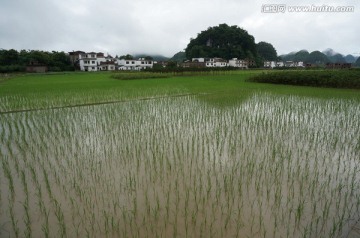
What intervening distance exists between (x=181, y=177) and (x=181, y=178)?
1.3 inches

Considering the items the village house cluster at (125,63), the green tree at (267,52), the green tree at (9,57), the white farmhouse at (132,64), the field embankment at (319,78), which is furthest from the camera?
the green tree at (267,52)

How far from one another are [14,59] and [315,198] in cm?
5668

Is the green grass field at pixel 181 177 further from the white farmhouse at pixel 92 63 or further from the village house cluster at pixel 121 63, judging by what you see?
the white farmhouse at pixel 92 63

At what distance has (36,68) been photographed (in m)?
43.6

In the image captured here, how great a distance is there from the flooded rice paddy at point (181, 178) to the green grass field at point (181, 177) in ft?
0.05

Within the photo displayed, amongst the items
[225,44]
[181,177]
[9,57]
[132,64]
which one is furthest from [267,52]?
[181,177]

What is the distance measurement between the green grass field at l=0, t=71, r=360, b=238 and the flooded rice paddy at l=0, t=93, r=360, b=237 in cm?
2

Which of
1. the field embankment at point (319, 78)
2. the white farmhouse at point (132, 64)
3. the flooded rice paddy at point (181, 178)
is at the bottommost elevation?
the flooded rice paddy at point (181, 178)

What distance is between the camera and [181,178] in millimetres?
3938

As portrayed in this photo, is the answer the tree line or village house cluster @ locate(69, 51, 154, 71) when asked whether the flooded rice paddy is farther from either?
village house cluster @ locate(69, 51, 154, 71)

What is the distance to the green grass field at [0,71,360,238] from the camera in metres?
2.83

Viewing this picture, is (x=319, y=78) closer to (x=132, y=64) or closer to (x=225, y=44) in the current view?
(x=132, y=64)

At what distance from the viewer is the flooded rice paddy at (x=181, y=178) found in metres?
2.83

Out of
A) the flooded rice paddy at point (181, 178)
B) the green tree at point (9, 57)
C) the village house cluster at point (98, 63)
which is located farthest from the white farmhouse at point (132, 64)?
the flooded rice paddy at point (181, 178)
